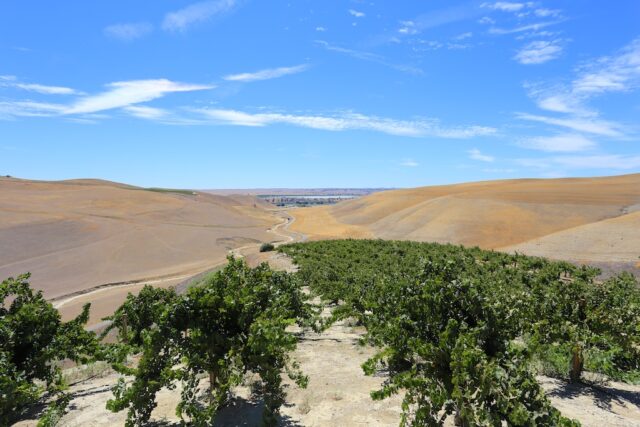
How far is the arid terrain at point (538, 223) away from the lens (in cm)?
4469

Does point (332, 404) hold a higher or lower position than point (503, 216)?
lower

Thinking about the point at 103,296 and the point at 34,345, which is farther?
the point at 103,296

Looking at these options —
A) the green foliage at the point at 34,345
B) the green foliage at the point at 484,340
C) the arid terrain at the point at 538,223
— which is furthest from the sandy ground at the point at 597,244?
the green foliage at the point at 34,345

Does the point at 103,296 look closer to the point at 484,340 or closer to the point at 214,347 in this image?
the point at 214,347

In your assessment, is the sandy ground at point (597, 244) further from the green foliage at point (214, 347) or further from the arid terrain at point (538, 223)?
the green foliage at point (214, 347)

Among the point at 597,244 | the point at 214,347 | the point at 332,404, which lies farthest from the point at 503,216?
the point at 214,347

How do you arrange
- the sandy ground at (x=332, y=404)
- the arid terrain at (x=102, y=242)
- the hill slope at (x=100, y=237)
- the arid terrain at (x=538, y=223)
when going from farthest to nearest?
the hill slope at (x=100, y=237) → the arid terrain at (x=538, y=223) → the arid terrain at (x=102, y=242) → the sandy ground at (x=332, y=404)

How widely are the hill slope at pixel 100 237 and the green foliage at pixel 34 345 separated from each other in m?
34.3

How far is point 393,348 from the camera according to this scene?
6684 millimetres

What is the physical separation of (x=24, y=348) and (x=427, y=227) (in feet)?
223

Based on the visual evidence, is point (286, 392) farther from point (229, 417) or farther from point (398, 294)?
point (398, 294)

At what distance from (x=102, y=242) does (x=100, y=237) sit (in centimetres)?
360

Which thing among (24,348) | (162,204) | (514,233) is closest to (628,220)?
(514,233)

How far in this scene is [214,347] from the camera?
6918 millimetres
